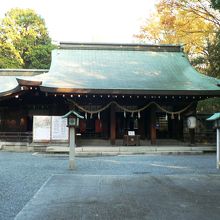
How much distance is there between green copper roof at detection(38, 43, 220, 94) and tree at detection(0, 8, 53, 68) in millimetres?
12256

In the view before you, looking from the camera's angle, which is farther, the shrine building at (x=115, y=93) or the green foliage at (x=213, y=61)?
the green foliage at (x=213, y=61)

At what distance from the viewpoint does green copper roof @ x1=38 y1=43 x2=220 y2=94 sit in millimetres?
15406

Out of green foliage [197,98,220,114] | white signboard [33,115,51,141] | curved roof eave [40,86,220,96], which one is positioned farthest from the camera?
green foliage [197,98,220,114]

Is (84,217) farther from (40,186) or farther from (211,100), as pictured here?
(211,100)

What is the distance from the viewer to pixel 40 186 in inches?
271

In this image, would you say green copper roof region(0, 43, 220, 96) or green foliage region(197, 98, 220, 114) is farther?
green foliage region(197, 98, 220, 114)

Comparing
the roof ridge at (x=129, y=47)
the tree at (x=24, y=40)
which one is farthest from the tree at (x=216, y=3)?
the tree at (x=24, y=40)

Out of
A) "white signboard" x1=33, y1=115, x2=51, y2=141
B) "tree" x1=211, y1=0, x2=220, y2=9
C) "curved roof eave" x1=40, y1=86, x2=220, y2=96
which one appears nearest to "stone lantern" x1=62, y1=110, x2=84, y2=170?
"curved roof eave" x1=40, y1=86, x2=220, y2=96

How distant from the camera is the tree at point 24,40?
98.3 ft

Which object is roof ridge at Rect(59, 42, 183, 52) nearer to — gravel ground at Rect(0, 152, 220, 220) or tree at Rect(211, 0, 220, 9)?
gravel ground at Rect(0, 152, 220, 220)

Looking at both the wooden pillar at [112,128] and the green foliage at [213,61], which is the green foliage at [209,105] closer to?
the green foliage at [213,61]

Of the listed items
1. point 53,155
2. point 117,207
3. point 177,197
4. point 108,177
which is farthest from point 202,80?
point 117,207

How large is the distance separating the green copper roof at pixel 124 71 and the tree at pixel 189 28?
2.63m

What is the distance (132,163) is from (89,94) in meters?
5.16
